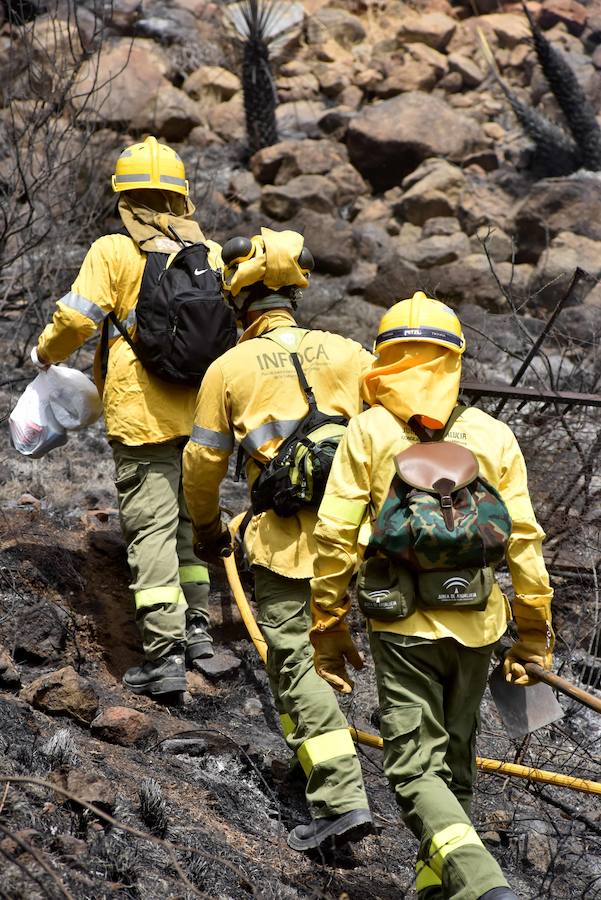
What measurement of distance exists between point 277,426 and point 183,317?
1.04 metres

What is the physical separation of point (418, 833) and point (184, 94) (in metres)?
12.8

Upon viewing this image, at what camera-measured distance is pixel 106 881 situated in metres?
2.78

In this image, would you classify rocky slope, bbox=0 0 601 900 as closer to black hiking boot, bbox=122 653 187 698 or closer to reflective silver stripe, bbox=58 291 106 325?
black hiking boot, bbox=122 653 187 698

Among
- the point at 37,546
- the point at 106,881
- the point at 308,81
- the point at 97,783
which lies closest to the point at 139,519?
the point at 37,546

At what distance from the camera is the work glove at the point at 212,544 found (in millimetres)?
4090

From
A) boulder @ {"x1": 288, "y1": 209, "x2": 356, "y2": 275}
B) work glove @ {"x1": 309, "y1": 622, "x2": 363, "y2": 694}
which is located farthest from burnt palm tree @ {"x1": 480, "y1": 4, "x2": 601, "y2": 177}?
work glove @ {"x1": 309, "y1": 622, "x2": 363, "y2": 694}

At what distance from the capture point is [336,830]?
3.38 metres

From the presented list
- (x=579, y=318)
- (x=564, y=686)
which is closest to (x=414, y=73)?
(x=579, y=318)

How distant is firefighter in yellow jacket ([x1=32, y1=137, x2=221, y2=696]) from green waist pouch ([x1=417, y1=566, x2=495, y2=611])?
1.87 meters

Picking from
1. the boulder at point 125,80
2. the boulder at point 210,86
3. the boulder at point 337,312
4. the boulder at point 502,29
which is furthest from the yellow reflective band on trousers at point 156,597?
the boulder at point 502,29

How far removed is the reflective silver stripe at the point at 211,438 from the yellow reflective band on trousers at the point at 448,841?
5.18 feet

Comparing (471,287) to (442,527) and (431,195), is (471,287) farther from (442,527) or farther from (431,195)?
(442,527)

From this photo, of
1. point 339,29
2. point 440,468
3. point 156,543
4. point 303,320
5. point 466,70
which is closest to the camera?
point 440,468

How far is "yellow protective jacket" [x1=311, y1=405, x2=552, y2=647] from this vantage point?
3031 mm
